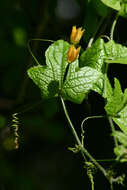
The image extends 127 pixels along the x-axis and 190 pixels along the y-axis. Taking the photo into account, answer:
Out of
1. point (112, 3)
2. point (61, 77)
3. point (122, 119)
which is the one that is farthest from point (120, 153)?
point (112, 3)

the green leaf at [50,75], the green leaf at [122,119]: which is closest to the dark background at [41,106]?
the green leaf at [50,75]

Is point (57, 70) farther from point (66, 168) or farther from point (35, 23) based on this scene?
point (66, 168)

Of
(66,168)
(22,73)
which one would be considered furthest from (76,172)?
(22,73)

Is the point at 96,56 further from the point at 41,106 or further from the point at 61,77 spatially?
the point at 41,106

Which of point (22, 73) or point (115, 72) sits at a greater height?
point (22, 73)

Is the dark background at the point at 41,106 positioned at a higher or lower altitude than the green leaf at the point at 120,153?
higher

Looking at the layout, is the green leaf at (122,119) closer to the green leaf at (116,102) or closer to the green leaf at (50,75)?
A: the green leaf at (116,102)
